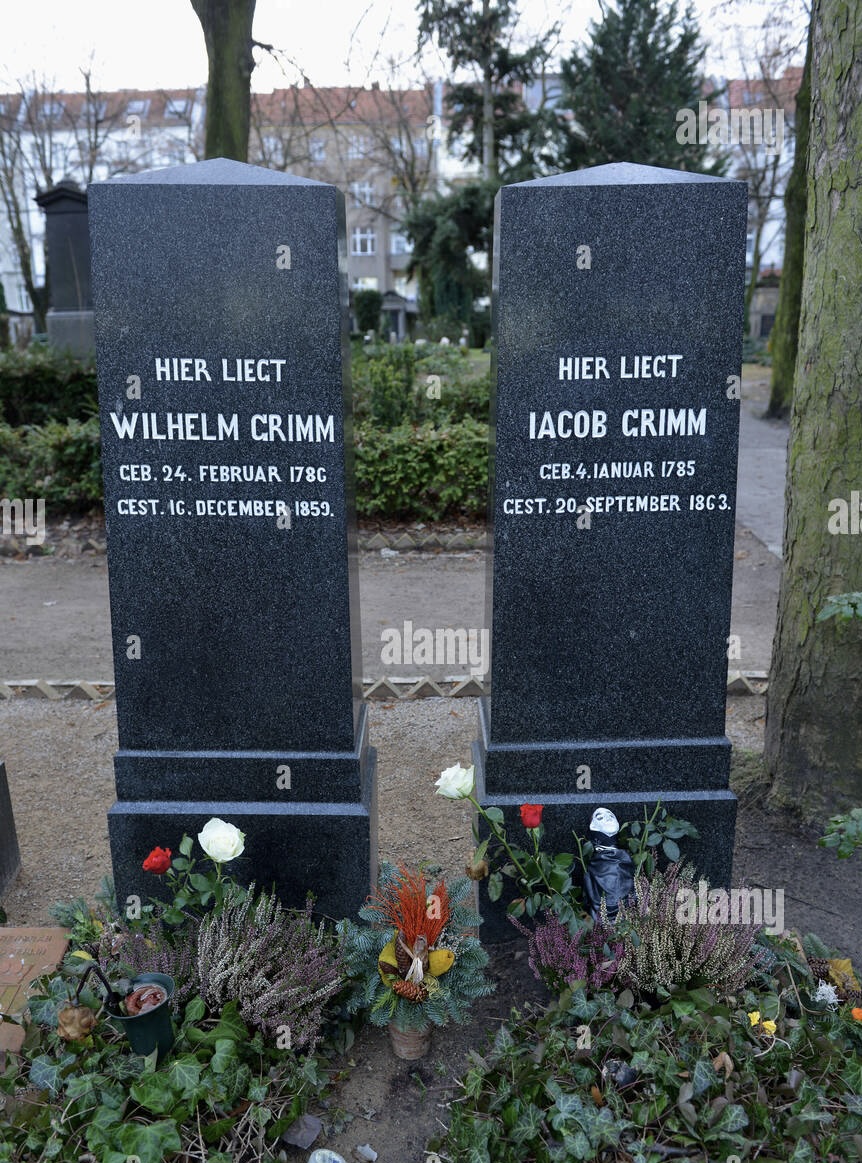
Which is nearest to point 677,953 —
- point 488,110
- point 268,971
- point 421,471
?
point 268,971

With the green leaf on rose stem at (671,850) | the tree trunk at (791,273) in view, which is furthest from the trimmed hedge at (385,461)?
the green leaf on rose stem at (671,850)

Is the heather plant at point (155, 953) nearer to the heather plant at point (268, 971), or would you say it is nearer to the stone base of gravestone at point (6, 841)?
the heather plant at point (268, 971)

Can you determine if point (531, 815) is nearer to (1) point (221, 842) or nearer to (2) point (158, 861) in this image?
(1) point (221, 842)

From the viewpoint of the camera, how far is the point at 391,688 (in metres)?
6.00

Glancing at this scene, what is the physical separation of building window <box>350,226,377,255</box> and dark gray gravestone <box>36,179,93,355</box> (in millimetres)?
47183

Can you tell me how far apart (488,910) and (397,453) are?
6607 millimetres

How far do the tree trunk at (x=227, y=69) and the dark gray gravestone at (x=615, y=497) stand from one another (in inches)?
377

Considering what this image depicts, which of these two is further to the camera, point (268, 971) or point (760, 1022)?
point (268, 971)

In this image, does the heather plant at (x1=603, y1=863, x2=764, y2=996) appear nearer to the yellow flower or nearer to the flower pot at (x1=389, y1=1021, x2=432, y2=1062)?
the yellow flower

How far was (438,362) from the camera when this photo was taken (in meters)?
14.1

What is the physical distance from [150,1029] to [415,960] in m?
0.75

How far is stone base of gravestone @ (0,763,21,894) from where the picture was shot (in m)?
4.04

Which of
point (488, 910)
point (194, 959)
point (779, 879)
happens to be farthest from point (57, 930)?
point (779, 879)

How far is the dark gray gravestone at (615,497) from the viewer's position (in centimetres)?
301
